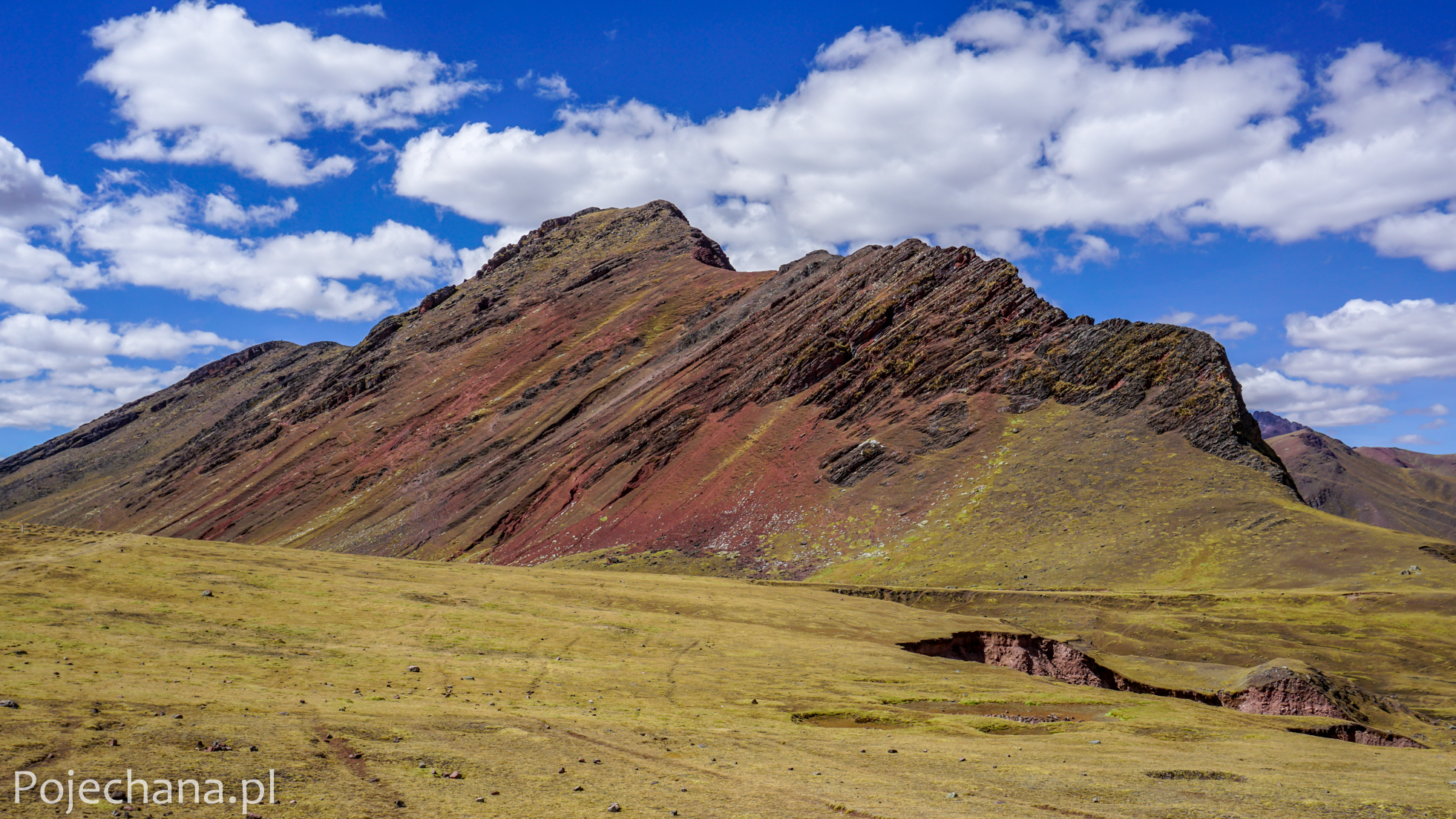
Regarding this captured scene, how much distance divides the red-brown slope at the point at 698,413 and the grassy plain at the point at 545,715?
165 feet

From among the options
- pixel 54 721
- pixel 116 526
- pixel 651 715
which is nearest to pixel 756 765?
pixel 651 715

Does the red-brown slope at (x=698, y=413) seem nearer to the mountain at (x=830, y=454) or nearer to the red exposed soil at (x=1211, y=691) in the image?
the mountain at (x=830, y=454)

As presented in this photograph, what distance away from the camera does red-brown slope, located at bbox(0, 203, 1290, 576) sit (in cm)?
9669

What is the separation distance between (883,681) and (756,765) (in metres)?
16.1

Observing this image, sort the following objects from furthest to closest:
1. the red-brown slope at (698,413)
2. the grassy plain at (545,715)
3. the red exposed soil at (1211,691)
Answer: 1. the red-brown slope at (698,413)
2. the red exposed soil at (1211,691)
3. the grassy plain at (545,715)

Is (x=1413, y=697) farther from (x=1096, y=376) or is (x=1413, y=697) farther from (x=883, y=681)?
(x=1096, y=376)

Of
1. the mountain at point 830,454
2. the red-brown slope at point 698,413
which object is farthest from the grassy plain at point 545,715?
the red-brown slope at point 698,413

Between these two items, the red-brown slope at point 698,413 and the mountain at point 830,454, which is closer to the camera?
the mountain at point 830,454

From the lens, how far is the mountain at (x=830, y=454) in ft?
255

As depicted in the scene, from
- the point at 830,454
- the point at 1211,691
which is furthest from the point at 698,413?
the point at 1211,691

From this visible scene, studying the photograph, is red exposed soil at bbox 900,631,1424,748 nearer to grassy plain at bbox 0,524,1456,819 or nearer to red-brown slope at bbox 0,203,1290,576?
grassy plain at bbox 0,524,1456,819

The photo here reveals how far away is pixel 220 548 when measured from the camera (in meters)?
46.5

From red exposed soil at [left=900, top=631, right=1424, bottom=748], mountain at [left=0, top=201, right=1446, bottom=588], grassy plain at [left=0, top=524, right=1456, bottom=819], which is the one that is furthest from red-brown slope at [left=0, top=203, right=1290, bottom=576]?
grassy plain at [left=0, top=524, right=1456, bottom=819]

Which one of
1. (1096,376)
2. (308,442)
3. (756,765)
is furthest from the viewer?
(308,442)
